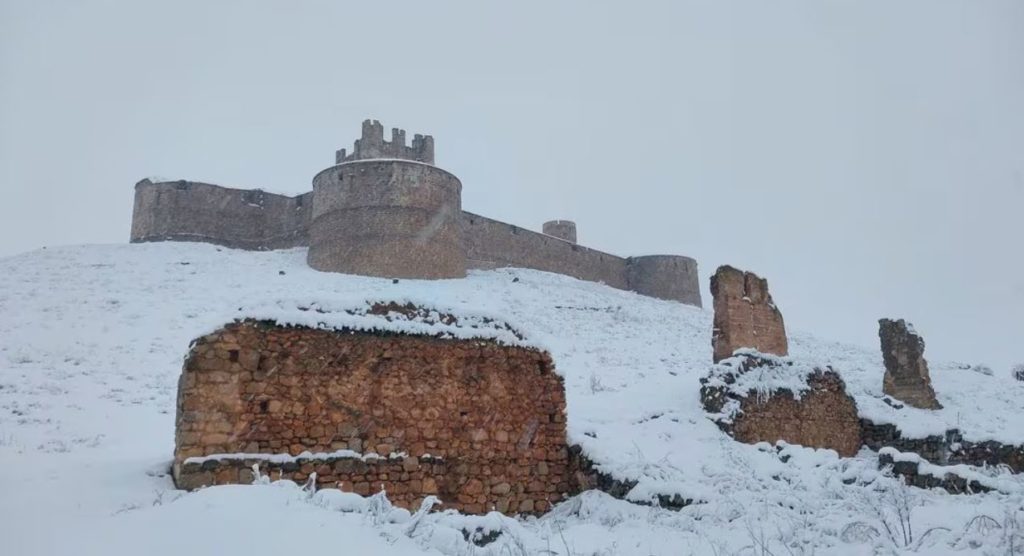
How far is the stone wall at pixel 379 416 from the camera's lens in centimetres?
666

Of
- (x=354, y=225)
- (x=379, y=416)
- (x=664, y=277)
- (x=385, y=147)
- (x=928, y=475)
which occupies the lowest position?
(x=928, y=475)

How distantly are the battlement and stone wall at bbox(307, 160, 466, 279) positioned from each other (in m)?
3.67

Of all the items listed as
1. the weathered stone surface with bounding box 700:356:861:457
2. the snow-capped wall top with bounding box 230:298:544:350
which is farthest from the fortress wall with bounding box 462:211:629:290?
the snow-capped wall top with bounding box 230:298:544:350

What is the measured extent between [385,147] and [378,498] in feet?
118

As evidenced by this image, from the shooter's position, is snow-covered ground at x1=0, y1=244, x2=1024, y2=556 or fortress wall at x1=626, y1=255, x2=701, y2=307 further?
fortress wall at x1=626, y1=255, x2=701, y2=307

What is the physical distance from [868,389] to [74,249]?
33647mm

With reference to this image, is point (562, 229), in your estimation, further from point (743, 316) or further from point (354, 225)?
point (743, 316)

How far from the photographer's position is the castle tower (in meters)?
33.8

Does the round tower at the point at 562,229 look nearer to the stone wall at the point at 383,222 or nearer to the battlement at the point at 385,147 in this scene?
the battlement at the point at 385,147

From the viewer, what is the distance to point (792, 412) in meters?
12.9

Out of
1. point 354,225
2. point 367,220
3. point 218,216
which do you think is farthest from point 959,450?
point 218,216

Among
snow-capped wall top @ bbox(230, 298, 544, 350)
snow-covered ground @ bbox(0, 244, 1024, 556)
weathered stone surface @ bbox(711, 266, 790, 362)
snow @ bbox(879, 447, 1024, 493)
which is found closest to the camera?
snow-covered ground @ bbox(0, 244, 1024, 556)

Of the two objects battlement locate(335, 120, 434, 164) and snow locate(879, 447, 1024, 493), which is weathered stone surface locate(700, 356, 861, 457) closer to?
snow locate(879, 447, 1024, 493)

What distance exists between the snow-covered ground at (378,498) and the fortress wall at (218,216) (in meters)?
10.3
